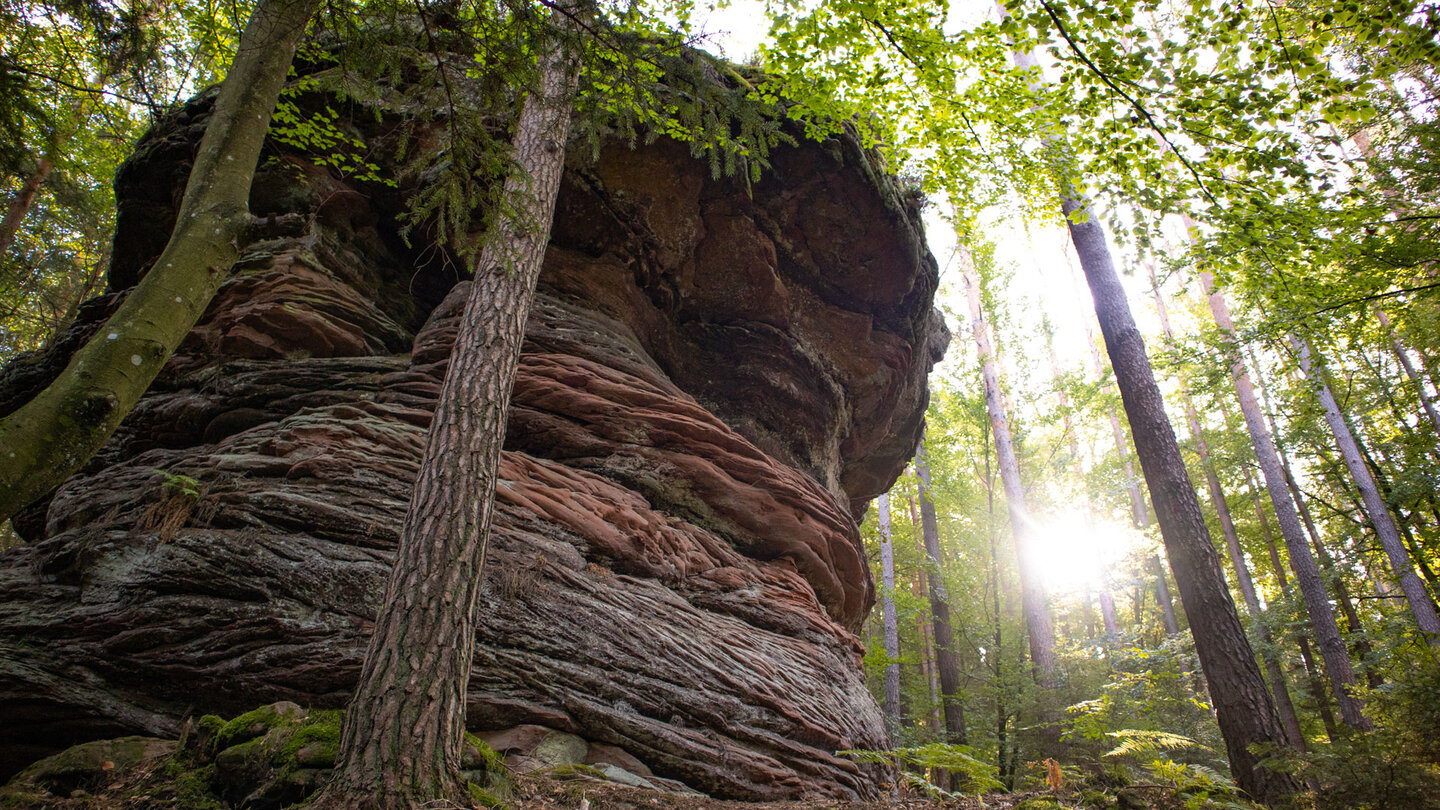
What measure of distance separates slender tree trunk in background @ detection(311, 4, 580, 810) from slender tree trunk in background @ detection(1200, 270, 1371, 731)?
535 inches

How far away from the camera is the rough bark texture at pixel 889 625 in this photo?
1547 cm

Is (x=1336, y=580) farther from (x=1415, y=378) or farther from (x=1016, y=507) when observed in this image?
(x=1016, y=507)

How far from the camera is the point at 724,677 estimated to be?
6.61m

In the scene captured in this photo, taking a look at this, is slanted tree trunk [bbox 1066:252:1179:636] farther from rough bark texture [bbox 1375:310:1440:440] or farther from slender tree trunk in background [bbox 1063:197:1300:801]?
slender tree trunk in background [bbox 1063:197:1300:801]

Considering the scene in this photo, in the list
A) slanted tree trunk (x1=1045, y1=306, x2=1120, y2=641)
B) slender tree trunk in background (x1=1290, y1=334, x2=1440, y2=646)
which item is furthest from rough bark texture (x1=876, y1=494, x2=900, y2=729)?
slender tree trunk in background (x1=1290, y1=334, x2=1440, y2=646)

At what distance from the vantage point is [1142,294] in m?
23.6

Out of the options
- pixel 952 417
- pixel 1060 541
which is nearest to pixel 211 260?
pixel 952 417

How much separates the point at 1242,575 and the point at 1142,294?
1085cm

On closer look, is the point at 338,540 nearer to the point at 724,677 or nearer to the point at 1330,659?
the point at 724,677

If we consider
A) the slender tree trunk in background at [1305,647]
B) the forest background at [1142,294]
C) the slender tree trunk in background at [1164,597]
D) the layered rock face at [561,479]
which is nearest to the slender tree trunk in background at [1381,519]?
the forest background at [1142,294]

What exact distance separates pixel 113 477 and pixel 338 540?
299 centimetres

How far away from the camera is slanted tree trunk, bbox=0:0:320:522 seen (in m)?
2.81

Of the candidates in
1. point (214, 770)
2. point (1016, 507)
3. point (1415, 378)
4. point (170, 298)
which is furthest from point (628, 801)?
point (1415, 378)

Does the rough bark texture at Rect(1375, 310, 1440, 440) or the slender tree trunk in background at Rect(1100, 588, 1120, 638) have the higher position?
the rough bark texture at Rect(1375, 310, 1440, 440)
